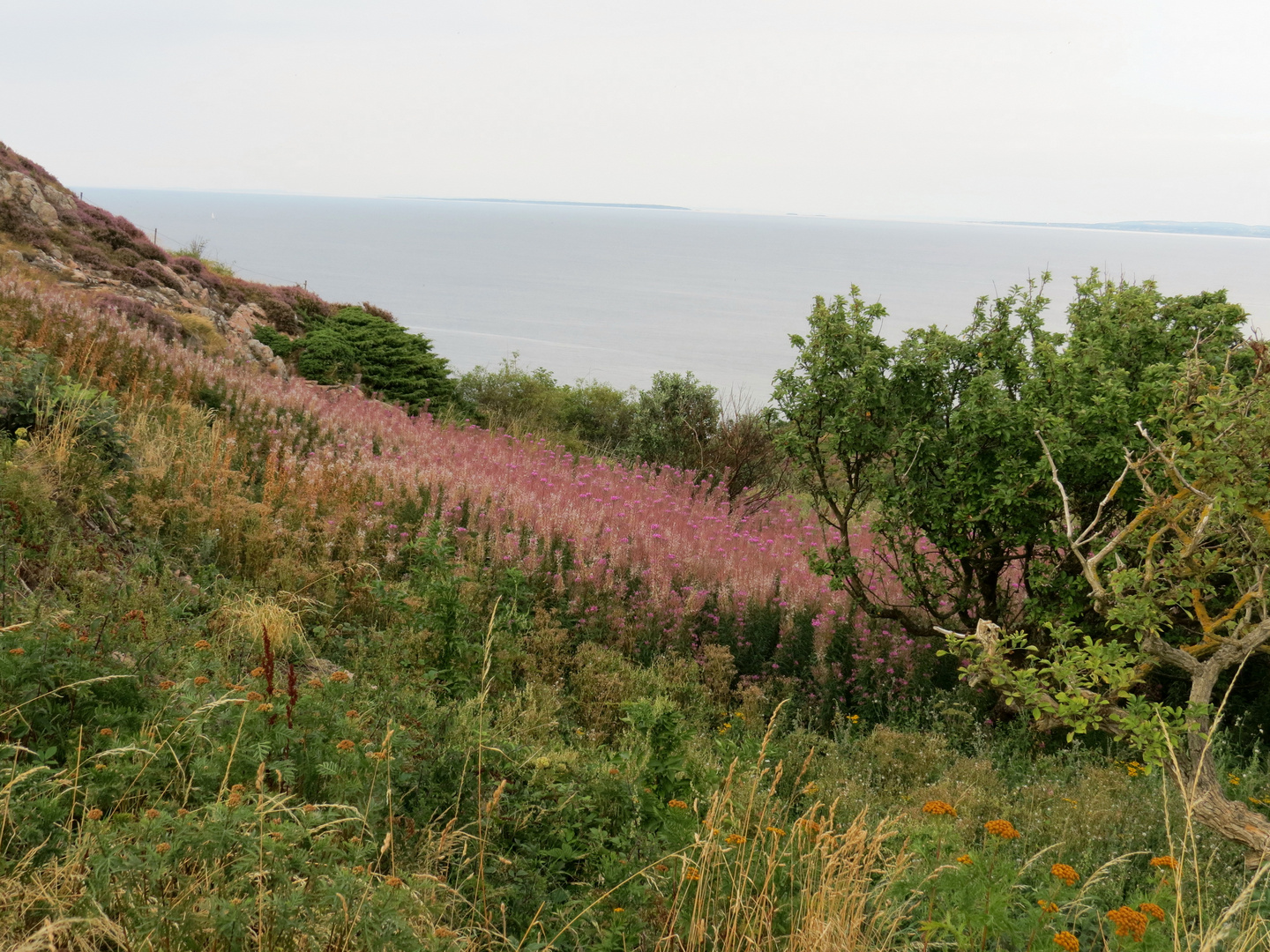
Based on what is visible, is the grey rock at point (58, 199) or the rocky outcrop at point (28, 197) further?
the grey rock at point (58, 199)

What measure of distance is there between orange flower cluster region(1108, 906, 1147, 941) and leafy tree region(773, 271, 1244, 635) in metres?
3.26

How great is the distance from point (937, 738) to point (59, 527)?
5.22 m

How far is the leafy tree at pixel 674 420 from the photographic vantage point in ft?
42.9

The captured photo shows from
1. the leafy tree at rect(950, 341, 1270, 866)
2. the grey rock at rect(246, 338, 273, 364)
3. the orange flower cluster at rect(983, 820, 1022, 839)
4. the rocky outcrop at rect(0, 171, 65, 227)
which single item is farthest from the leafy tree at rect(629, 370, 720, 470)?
the rocky outcrop at rect(0, 171, 65, 227)

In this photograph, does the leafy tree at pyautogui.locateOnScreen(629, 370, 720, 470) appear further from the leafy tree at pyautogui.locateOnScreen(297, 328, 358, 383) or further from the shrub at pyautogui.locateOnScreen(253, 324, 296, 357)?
the shrub at pyautogui.locateOnScreen(253, 324, 296, 357)

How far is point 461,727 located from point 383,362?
1318 cm

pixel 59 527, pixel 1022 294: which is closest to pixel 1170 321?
pixel 1022 294

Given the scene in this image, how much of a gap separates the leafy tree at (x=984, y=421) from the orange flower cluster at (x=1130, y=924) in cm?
326

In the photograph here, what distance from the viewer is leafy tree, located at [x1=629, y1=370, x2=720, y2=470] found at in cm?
1306

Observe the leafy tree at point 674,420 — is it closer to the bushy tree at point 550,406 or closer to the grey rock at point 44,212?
the bushy tree at point 550,406

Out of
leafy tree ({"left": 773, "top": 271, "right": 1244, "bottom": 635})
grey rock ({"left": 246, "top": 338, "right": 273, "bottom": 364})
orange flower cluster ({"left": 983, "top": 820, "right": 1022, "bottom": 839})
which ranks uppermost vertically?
leafy tree ({"left": 773, "top": 271, "right": 1244, "bottom": 635})

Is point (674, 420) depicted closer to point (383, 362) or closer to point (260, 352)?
point (383, 362)

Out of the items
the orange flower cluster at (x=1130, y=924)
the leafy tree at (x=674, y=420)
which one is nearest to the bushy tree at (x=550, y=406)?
the leafy tree at (x=674, y=420)

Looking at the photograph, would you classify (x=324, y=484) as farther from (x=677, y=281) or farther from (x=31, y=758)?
(x=677, y=281)
